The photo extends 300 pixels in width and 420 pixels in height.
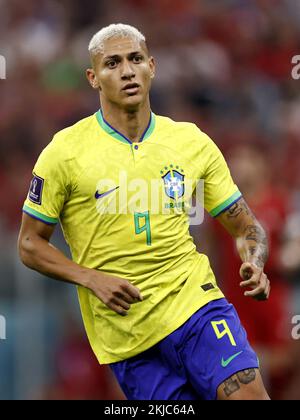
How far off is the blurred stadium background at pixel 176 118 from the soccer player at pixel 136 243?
3562 millimetres

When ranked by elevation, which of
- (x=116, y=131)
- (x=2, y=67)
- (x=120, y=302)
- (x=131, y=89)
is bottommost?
(x=120, y=302)

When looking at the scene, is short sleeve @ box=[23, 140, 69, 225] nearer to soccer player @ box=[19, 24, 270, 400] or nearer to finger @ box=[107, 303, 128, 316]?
soccer player @ box=[19, 24, 270, 400]

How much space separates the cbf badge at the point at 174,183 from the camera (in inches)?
228

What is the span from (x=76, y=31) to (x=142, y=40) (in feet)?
22.2

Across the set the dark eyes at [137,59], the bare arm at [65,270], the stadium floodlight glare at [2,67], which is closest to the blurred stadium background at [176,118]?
the stadium floodlight glare at [2,67]

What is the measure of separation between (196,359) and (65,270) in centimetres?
81

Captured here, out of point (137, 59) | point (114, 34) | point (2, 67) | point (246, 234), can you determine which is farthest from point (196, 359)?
point (2, 67)

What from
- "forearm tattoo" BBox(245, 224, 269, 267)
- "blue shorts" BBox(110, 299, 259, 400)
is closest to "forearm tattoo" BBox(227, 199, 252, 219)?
"forearm tattoo" BBox(245, 224, 269, 267)

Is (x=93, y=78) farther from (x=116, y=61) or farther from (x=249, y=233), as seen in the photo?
(x=249, y=233)

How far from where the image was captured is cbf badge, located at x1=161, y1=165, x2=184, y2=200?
5797mm

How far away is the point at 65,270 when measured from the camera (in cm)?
560

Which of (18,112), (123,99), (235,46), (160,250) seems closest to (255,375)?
(160,250)

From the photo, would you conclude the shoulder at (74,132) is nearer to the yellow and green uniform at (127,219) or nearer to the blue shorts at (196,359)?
the yellow and green uniform at (127,219)

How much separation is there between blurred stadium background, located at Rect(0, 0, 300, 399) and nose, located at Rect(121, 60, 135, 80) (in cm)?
368
